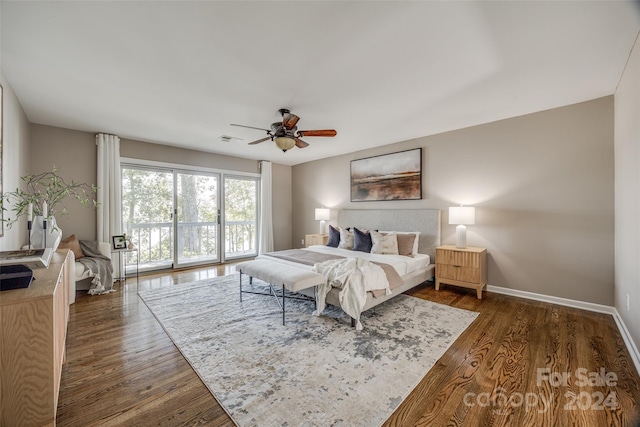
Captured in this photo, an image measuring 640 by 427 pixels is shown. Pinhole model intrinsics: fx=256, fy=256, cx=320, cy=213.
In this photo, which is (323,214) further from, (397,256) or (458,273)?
(458,273)

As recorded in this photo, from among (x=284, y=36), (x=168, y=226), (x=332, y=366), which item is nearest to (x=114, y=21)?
(x=284, y=36)

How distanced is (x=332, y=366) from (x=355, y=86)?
105 inches

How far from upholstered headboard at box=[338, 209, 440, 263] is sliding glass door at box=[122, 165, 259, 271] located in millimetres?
2735

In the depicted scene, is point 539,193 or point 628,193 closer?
point 628,193

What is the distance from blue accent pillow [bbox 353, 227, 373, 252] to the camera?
14.6 ft

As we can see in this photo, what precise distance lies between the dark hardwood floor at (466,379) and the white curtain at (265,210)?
3564 mm

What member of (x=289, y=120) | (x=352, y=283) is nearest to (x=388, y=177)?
(x=289, y=120)

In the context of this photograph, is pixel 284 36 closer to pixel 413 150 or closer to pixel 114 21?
pixel 114 21

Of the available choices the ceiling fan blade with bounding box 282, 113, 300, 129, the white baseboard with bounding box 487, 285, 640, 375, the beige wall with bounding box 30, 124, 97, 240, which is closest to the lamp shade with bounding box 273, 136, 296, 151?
the ceiling fan blade with bounding box 282, 113, 300, 129

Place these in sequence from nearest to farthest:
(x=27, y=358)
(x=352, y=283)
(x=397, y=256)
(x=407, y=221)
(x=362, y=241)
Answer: (x=27, y=358) → (x=352, y=283) → (x=397, y=256) → (x=362, y=241) → (x=407, y=221)

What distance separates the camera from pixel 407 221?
4.64 meters

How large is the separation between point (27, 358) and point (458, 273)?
4.23 m

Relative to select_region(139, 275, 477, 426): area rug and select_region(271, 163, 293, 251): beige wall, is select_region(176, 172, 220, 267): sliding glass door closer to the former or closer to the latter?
select_region(271, 163, 293, 251): beige wall

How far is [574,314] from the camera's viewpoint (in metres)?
3.00
